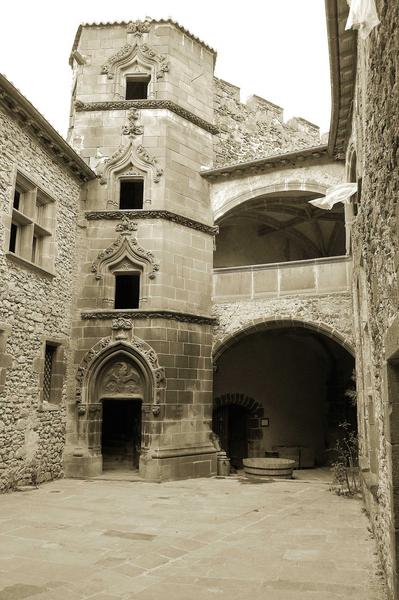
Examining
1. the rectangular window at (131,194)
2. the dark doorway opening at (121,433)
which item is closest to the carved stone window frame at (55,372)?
the dark doorway opening at (121,433)

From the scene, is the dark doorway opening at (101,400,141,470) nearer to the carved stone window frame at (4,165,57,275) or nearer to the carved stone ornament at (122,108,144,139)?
the carved stone window frame at (4,165,57,275)

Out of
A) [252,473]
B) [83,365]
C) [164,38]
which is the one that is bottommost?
[252,473]

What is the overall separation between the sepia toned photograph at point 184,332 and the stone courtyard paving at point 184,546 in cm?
3

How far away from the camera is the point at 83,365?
1073 centimetres

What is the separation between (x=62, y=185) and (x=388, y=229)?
8.54 metres

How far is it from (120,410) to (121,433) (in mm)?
530

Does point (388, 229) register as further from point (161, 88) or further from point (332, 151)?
point (161, 88)

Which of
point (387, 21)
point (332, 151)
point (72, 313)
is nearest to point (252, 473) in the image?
point (72, 313)

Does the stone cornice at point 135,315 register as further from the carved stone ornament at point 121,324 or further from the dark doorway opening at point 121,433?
the dark doorway opening at point 121,433

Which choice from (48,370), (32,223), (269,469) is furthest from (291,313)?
(32,223)

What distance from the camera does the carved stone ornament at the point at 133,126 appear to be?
1180 cm

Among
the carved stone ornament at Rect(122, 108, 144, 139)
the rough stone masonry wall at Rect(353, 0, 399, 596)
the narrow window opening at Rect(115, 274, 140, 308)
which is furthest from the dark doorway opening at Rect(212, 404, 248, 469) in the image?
the rough stone masonry wall at Rect(353, 0, 399, 596)

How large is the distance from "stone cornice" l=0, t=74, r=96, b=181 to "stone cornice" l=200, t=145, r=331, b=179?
2.88 metres

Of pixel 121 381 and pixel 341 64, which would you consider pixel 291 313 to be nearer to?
pixel 121 381
